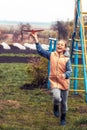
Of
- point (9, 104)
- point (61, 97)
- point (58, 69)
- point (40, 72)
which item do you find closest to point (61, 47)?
point (58, 69)

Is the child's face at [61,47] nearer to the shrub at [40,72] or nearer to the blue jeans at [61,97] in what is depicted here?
the blue jeans at [61,97]

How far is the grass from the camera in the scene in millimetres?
8305

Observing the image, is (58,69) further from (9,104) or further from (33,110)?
(9,104)

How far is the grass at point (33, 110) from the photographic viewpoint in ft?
27.2

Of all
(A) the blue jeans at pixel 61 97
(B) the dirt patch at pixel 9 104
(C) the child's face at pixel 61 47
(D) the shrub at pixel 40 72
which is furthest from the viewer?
(D) the shrub at pixel 40 72

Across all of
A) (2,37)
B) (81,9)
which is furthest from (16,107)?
(2,37)

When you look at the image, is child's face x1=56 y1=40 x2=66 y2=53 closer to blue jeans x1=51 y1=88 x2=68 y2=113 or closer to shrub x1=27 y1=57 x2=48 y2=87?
blue jeans x1=51 y1=88 x2=68 y2=113

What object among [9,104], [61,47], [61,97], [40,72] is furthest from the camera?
[40,72]

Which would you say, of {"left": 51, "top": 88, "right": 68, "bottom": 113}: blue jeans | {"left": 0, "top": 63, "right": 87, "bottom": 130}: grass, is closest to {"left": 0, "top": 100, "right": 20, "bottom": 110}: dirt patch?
{"left": 0, "top": 63, "right": 87, "bottom": 130}: grass

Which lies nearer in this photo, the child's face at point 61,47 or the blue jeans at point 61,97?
the child's face at point 61,47

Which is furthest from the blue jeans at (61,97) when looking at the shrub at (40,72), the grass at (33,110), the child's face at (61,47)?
the shrub at (40,72)

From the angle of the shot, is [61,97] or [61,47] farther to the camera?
[61,97]

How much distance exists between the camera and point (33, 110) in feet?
32.0

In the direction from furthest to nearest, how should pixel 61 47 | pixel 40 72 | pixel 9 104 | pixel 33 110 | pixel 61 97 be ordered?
pixel 40 72
pixel 9 104
pixel 33 110
pixel 61 97
pixel 61 47
